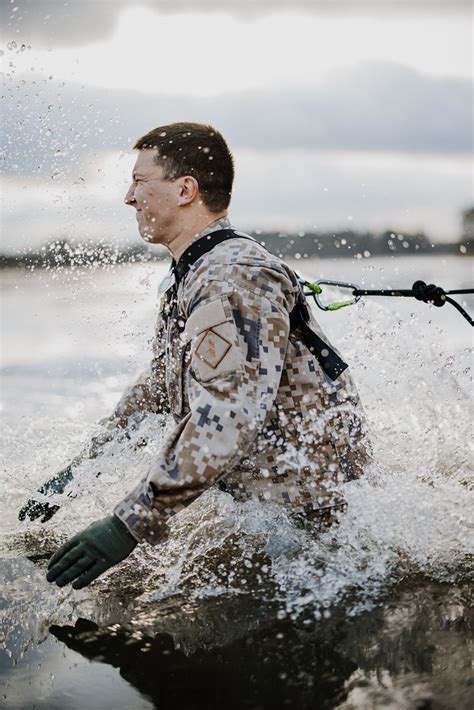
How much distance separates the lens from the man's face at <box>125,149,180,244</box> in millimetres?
3879

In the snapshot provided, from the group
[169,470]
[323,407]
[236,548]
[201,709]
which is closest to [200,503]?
[236,548]

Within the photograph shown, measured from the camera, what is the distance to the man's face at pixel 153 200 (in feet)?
12.7

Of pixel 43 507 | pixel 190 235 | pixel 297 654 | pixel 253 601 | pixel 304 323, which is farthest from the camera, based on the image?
pixel 43 507

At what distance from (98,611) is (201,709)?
0.91 metres

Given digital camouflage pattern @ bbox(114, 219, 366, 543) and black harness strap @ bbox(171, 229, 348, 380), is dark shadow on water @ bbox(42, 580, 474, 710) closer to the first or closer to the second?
digital camouflage pattern @ bbox(114, 219, 366, 543)

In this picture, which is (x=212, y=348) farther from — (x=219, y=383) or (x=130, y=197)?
(x=130, y=197)

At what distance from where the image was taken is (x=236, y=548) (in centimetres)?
391

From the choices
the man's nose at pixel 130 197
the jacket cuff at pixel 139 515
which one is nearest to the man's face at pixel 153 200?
the man's nose at pixel 130 197

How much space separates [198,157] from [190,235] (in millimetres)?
409

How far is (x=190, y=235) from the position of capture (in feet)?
12.6

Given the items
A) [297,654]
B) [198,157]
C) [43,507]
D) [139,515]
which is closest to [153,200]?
[198,157]

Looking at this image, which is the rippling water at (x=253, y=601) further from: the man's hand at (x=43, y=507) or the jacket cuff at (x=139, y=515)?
the jacket cuff at (x=139, y=515)

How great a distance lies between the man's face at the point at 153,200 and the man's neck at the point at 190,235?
5 centimetres

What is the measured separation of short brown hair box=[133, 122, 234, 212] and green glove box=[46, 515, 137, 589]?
156 cm
